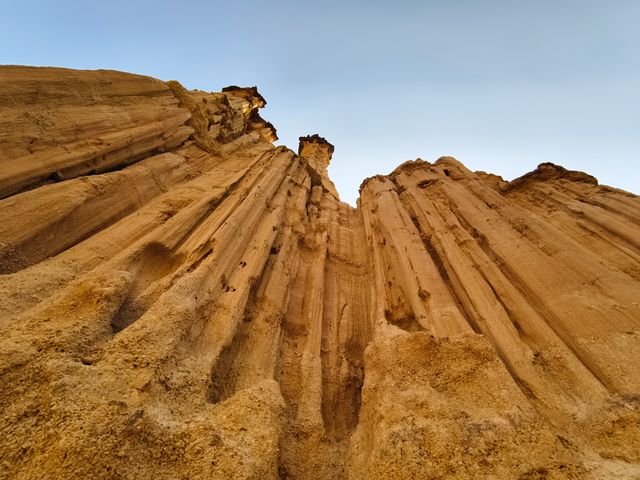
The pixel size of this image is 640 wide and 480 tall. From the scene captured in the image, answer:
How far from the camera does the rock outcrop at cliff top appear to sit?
15.0ft

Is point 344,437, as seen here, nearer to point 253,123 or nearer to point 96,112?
point 96,112

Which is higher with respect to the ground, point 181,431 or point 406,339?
point 406,339

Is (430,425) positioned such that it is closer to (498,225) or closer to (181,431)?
(181,431)

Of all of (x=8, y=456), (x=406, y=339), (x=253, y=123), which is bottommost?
(x=8, y=456)

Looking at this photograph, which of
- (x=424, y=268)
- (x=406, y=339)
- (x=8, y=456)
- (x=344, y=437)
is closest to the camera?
(x=8, y=456)

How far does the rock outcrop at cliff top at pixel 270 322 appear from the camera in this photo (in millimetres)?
4582

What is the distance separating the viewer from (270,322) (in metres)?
8.91

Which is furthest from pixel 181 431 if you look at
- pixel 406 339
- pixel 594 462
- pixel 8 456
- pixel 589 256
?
pixel 589 256

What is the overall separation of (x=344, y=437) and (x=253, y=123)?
33287mm

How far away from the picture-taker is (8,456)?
367 cm

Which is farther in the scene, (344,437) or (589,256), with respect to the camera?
(589,256)

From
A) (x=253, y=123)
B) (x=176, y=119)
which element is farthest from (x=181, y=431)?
(x=253, y=123)

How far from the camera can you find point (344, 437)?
6871mm

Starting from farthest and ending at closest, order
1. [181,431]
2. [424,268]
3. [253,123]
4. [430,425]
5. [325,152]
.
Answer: [325,152]
[253,123]
[424,268]
[430,425]
[181,431]
